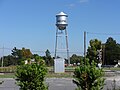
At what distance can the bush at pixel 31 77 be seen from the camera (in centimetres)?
1303

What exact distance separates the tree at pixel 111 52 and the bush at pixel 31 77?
10681 cm

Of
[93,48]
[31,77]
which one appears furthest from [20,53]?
[31,77]

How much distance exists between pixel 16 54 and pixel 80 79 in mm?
117061

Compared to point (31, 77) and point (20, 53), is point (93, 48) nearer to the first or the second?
point (20, 53)

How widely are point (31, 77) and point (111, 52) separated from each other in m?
108

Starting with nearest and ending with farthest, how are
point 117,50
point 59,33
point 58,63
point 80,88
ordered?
point 80,88 < point 58,63 < point 59,33 < point 117,50

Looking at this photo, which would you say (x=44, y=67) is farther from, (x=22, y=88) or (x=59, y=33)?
(x=59, y=33)

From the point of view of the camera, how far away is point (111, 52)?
119125 mm

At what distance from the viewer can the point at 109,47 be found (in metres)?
122

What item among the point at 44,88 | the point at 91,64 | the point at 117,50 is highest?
the point at 117,50

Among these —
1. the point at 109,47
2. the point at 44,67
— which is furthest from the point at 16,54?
the point at 44,67

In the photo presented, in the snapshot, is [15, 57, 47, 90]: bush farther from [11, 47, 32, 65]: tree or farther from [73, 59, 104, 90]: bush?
[11, 47, 32, 65]: tree

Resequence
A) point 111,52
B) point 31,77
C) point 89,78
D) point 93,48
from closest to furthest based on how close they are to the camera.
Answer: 1. point 89,78
2. point 31,77
3. point 93,48
4. point 111,52

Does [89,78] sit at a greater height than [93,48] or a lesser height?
lesser
